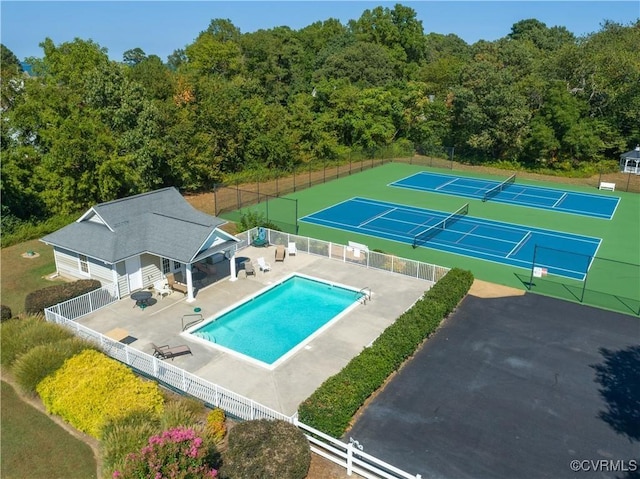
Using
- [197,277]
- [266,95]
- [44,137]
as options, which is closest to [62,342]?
[197,277]

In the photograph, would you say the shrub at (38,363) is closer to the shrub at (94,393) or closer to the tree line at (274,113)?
the shrub at (94,393)

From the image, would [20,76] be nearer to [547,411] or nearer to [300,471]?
[300,471]

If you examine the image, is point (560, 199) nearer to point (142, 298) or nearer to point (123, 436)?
point (142, 298)

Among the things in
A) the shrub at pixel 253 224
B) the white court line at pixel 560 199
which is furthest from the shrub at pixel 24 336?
the white court line at pixel 560 199

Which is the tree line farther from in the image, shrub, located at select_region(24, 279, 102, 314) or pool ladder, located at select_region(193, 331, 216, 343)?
pool ladder, located at select_region(193, 331, 216, 343)

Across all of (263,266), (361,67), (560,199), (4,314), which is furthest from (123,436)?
(361,67)
